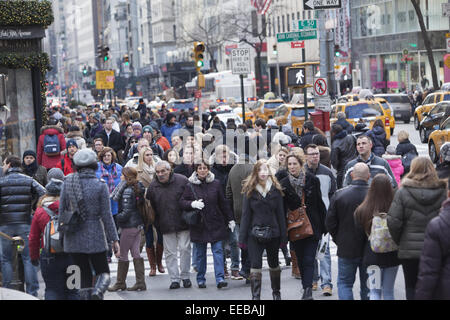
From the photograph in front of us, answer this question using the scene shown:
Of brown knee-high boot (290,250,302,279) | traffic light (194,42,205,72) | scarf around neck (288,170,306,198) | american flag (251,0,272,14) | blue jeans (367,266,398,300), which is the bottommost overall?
brown knee-high boot (290,250,302,279)

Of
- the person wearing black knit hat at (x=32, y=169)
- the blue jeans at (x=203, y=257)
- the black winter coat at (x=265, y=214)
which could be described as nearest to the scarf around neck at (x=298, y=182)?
the black winter coat at (x=265, y=214)

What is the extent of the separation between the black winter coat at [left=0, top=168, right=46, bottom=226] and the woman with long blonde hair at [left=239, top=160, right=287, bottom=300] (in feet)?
8.13

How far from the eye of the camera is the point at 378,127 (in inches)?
792

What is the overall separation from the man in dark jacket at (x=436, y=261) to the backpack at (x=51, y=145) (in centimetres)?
1183

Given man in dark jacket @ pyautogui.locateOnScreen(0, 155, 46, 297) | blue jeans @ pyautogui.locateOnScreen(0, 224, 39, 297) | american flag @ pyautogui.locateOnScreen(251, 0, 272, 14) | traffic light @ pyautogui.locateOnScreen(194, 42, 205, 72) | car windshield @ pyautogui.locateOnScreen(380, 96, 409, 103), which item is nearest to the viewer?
blue jeans @ pyautogui.locateOnScreen(0, 224, 39, 297)

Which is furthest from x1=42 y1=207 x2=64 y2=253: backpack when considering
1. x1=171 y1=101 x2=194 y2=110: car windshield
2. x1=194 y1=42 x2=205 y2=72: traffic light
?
x1=171 y1=101 x2=194 y2=110: car windshield

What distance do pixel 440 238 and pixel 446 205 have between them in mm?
261

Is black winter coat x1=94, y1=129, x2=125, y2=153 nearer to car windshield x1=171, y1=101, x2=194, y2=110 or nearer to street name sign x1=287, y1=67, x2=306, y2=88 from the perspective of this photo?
street name sign x1=287, y1=67, x2=306, y2=88

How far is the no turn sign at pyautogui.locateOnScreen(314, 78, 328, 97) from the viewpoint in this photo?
70.8ft

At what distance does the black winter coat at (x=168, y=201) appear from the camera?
41.2 ft

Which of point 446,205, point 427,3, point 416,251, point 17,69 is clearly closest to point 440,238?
point 446,205

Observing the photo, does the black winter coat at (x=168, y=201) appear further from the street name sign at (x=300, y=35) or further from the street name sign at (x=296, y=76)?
the street name sign at (x=296, y=76)

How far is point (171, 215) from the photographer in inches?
496
